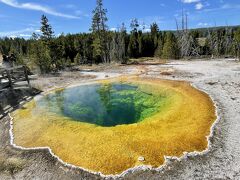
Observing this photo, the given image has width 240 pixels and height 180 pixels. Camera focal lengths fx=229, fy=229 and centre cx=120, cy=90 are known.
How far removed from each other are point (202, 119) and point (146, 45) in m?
72.0

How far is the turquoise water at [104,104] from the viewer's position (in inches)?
659

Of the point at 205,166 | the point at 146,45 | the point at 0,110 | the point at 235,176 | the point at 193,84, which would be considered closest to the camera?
the point at 235,176

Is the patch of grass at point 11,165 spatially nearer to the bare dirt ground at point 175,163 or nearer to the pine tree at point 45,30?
the bare dirt ground at point 175,163

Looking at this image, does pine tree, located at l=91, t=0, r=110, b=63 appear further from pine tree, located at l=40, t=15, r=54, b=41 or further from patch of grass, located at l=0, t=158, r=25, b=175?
patch of grass, located at l=0, t=158, r=25, b=175

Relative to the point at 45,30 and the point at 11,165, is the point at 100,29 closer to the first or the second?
the point at 45,30

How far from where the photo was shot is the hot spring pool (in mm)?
10516

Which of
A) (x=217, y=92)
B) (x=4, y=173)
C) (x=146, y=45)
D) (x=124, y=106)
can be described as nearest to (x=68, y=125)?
(x=4, y=173)

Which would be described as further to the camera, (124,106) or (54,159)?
(124,106)

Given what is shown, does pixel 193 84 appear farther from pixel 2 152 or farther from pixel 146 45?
pixel 146 45

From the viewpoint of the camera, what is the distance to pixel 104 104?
2020cm

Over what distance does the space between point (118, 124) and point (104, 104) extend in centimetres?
492

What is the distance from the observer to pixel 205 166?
30.6ft

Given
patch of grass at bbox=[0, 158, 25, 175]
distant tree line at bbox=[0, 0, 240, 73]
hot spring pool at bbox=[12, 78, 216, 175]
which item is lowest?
patch of grass at bbox=[0, 158, 25, 175]

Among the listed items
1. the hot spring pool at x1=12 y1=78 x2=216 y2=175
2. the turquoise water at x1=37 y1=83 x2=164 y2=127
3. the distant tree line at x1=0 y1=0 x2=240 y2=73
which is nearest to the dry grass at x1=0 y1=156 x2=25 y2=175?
the hot spring pool at x1=12 y1=78 x2=216 y2=175
